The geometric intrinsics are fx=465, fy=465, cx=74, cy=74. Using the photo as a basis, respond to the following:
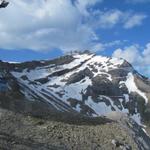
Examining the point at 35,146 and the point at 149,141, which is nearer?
the point at 35,146

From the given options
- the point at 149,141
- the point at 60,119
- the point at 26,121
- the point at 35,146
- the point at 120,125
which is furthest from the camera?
the point at 149,141

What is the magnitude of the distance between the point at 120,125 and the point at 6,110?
974 centimetres

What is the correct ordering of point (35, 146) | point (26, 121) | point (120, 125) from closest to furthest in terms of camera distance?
point (35, 146) < point (26, 121) < point (120, 125)

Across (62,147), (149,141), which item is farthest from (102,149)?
(149,141)

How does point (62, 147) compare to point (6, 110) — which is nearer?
point (62, 147)

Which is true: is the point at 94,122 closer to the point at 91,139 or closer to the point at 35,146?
the point at 91,139

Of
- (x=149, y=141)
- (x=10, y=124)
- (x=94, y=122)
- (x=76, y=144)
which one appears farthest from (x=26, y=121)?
(x=149, y=141)

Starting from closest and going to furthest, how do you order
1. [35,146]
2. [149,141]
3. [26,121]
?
[35,146] < [26,121] < [149,141]

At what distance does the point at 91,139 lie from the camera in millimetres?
33031

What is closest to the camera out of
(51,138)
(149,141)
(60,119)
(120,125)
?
(51,138)

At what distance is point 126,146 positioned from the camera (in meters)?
34.1

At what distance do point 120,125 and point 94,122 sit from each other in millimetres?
2164

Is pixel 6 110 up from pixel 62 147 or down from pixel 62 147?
up

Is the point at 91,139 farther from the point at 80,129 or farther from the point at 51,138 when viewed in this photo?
the point at 51,138
